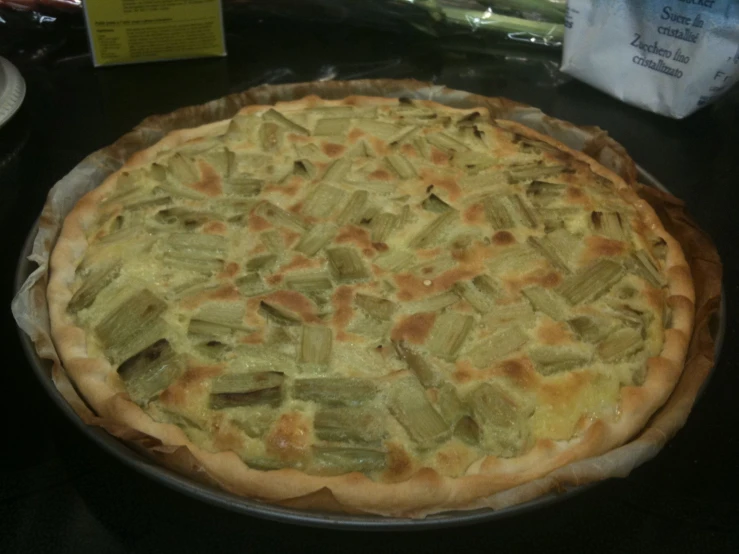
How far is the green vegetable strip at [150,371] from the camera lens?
1.66m

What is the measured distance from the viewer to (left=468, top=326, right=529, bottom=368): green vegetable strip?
1.73 metres

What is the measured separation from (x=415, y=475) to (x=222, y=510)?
0.42 metres

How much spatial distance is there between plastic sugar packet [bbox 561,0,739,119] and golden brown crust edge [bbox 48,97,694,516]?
1.27m

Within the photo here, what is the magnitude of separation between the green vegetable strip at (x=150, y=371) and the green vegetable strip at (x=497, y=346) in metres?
0.67

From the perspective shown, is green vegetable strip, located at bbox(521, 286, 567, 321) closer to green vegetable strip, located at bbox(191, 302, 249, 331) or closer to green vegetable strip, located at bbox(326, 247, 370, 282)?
green vegetable strip, located at bbox(326, 247, 370, 282)

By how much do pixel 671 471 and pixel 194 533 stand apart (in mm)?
1077

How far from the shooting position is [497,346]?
175cm

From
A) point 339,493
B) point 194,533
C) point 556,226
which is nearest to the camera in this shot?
point 339,493

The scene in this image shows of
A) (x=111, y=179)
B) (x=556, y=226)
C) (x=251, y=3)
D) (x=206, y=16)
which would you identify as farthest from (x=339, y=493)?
(x=251, y=3)

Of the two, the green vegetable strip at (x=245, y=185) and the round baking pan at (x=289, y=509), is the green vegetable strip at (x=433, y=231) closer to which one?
the green vegetable strip at (x=245, y=185)

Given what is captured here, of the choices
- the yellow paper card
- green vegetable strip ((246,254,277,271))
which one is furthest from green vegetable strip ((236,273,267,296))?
the yellow paper card

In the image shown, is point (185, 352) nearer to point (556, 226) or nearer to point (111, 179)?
point (111, 179)

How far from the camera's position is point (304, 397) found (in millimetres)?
1628

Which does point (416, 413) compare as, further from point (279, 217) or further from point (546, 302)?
point (279, 217)
